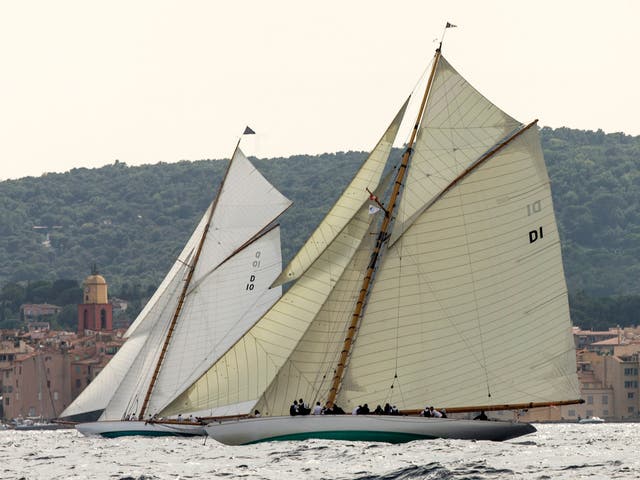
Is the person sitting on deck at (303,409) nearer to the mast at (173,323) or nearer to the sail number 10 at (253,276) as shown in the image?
the mast at (173,323)

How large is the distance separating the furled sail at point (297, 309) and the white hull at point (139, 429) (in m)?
10.4

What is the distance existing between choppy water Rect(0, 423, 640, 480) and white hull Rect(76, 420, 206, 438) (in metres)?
6.08

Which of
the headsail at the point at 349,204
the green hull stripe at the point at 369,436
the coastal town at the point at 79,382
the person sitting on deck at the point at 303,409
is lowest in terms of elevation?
the green hull stripe at the point at 369,436

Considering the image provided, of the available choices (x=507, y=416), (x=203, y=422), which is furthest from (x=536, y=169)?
(x=507, y=416)

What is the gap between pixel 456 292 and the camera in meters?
52.1

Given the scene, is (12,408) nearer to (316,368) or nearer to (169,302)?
(169,302)

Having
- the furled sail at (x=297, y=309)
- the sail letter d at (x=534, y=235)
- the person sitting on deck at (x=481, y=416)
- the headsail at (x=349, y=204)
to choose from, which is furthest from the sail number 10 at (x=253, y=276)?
the sail letter d at (x=534, y=235)

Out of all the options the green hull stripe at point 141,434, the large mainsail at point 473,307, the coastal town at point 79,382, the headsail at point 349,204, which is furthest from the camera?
the coastal town at point 79,382

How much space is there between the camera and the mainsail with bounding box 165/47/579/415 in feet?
171

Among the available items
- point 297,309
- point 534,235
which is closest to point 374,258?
point 297,309

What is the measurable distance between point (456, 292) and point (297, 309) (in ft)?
16.0

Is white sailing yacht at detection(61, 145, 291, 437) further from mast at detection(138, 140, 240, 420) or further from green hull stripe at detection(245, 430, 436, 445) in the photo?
green hull stripe at detection(245, 430, 436, 445)

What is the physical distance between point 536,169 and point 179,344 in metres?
22.3

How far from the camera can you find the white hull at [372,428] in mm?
52094
